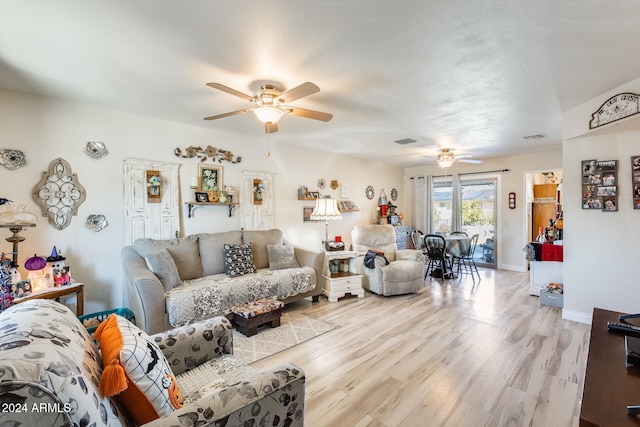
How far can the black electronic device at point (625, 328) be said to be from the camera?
5.85 feet

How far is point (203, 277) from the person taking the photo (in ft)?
11.8

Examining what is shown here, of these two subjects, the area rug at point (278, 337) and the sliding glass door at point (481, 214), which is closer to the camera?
the area rug at point (278, 337)

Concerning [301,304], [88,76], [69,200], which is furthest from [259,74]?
[301,304]

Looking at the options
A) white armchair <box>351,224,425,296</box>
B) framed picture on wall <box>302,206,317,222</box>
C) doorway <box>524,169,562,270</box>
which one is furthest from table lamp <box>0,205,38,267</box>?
doorway <box>524,169,562,270</box>

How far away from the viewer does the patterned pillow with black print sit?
3646mm

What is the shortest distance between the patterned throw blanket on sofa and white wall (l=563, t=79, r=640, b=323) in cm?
317

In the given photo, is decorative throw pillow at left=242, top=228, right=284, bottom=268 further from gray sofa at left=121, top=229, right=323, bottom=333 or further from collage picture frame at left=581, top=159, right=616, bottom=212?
collage picture frame at left=581, top=159, right=616, bottom=212

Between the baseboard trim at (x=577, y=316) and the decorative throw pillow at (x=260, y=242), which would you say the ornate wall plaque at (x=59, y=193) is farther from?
the baseboard trim at (x=577, y=316)

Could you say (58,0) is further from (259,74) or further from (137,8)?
(259,74)

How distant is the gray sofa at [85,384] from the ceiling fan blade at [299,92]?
1799mm

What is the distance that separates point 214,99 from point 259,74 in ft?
2.71

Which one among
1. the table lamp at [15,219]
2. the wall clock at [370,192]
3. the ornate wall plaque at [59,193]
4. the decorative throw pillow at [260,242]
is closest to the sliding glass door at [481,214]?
the wall clock at [370,192]

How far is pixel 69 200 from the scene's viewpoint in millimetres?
3107

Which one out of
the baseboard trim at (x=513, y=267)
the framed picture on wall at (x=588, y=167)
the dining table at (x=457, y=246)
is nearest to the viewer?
the framed picture on wall at (x=588, y=167)
